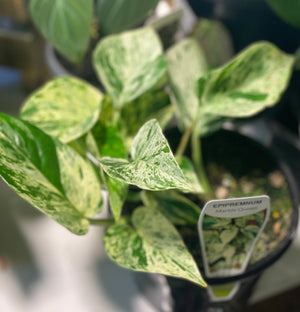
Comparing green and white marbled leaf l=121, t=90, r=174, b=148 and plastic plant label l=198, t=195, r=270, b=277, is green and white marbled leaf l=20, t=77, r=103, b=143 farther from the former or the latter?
plastic plant label l=198, t=195, r=270, b=277

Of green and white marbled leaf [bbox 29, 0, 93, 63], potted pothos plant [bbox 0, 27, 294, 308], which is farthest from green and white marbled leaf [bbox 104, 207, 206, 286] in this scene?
green and white marbled leaf [bbox 29, 0, 93, 63]

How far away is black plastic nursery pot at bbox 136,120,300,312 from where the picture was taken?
16.0 inches

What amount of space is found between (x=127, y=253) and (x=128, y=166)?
3.8 inches

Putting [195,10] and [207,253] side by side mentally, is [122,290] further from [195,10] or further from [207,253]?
[195,10]

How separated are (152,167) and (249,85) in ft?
0.65

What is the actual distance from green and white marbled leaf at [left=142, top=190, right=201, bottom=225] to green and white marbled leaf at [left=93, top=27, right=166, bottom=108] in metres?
0.10

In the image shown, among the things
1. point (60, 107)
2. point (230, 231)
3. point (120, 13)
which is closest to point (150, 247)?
point (230, 231)

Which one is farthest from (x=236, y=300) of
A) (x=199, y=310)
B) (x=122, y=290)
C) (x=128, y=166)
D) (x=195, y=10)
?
(x=195, y=10)

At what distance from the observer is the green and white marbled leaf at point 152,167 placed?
0.87ft

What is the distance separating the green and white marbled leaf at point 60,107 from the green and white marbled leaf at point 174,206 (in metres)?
0.11

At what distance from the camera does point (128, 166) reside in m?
0.31

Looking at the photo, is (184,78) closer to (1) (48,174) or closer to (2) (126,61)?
(2) (126,61)

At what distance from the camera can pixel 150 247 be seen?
367 mm

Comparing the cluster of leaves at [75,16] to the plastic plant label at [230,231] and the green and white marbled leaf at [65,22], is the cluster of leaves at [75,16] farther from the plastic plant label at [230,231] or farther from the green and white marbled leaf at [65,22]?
the plastic plant label at [230,231]
